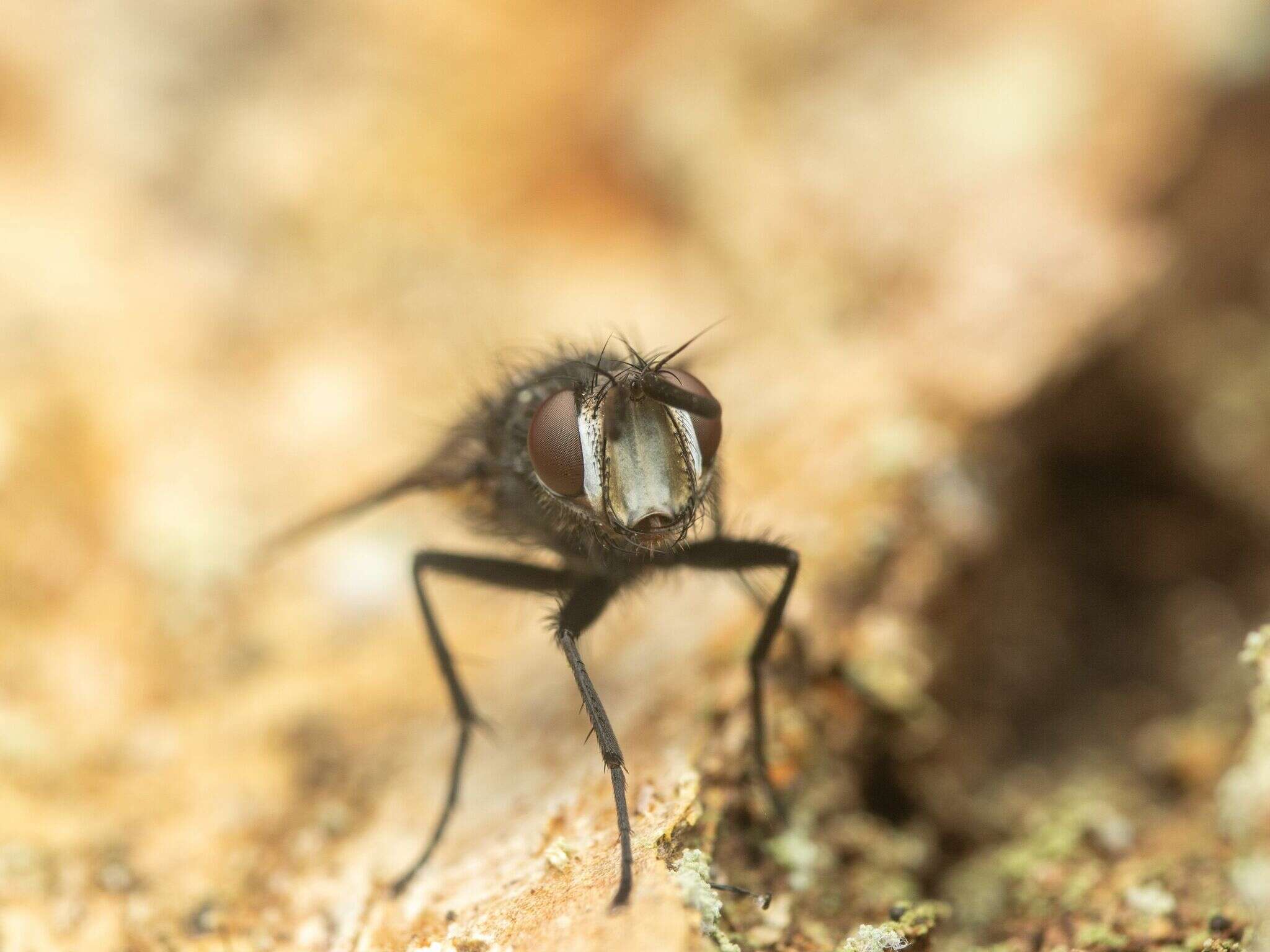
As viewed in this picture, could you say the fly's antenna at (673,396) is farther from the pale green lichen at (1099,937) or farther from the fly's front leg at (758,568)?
the pale green lichen at (1099,937)

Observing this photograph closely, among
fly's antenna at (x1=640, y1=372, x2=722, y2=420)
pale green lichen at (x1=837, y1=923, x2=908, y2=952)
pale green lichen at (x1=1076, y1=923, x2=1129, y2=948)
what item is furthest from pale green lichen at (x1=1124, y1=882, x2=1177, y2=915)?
fly's antenna at (x1=640, y1=372, x2=722, y2=420)

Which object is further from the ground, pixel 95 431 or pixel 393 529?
pixel 95 431

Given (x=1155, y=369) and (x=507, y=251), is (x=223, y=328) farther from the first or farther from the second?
(x=1155, y=369)

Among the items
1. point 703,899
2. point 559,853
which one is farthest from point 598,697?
point 703,899

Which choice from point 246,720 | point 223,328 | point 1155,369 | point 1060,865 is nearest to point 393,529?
point 246,720

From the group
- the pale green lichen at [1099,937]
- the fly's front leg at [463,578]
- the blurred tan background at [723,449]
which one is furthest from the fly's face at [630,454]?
the pale green lichen at [1099,937]

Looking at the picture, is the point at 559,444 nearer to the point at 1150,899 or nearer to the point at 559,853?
the point at 559,853
